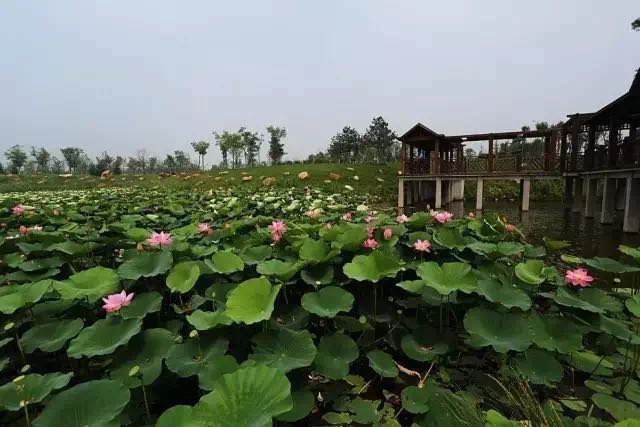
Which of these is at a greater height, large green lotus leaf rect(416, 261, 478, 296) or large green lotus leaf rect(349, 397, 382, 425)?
large green lotus leaf rect(416, 261, 478, 296)

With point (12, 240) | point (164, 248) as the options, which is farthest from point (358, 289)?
point (12, 240)

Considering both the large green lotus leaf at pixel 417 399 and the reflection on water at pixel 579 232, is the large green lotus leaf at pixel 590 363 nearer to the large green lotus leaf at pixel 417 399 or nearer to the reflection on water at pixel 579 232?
the large green lotus leaf at pixel 417 399

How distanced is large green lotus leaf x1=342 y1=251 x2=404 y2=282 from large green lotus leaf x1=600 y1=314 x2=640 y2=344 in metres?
1.00

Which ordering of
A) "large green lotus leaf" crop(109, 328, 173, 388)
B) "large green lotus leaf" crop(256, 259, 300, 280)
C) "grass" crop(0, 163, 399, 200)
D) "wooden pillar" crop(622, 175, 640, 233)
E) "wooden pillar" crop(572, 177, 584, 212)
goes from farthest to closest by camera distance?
"grass" crop(0, 163, 399, 200), "wooden pillar" crop(572, 177, 584, 212), "wooden pillar" crop(622, 175, 640, 233), "large green lotus leaf" crop(256, 259, 300, 280), "large green lotus leaf" crop(109, 328, 173, 388)

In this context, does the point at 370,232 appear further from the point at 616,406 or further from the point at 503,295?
the point at 616,406

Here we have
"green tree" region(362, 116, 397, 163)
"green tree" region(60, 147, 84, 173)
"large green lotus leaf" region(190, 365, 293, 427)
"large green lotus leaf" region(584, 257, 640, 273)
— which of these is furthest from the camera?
"green tree" region(60, 147, 84, 173)

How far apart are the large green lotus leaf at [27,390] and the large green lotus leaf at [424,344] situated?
4.72 ft

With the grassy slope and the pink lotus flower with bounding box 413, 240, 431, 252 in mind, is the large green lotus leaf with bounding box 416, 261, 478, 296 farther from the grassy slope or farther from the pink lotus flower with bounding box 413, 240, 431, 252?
the grassy slope

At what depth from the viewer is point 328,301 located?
1857mm

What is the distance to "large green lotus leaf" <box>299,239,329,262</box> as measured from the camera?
6.86 ft

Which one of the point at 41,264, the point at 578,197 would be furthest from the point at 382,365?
the point at 578,197

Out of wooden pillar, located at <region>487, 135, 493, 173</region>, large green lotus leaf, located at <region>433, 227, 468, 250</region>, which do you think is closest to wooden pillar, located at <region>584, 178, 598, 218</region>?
wooden pillar, located at <region>487, 135, 493, 173</region>

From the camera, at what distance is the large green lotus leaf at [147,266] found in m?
1.95

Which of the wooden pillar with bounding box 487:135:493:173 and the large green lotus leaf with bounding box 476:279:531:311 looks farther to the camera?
the wooden pillar with bounding box 487:135:493:173
